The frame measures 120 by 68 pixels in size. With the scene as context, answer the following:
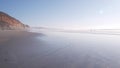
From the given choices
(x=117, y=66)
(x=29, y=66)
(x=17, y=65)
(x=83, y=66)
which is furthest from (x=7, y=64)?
(x=117, y=66)

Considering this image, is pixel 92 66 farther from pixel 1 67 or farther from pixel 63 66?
pixel 1 67

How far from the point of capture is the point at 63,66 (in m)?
6.53

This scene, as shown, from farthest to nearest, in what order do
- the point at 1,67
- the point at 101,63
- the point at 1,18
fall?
the point at 1,18, the point at 101,63, the point at 1,67

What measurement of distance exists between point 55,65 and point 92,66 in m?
1.68

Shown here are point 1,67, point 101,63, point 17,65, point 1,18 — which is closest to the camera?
point 1,67

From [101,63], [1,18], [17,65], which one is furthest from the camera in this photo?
Answer: [1,18]

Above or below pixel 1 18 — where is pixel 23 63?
below

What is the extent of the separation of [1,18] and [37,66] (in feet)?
215

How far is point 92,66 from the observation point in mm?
6605

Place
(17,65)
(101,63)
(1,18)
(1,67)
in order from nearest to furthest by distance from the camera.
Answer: (1,67), (17,65), (101,63), (1,18)

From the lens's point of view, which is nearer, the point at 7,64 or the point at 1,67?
the point at 1,67

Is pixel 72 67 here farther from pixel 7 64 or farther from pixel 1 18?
pixel 1 18

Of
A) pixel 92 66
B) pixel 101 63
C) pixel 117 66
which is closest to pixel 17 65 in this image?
pixel 92 66

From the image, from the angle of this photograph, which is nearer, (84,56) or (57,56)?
(57,56)
